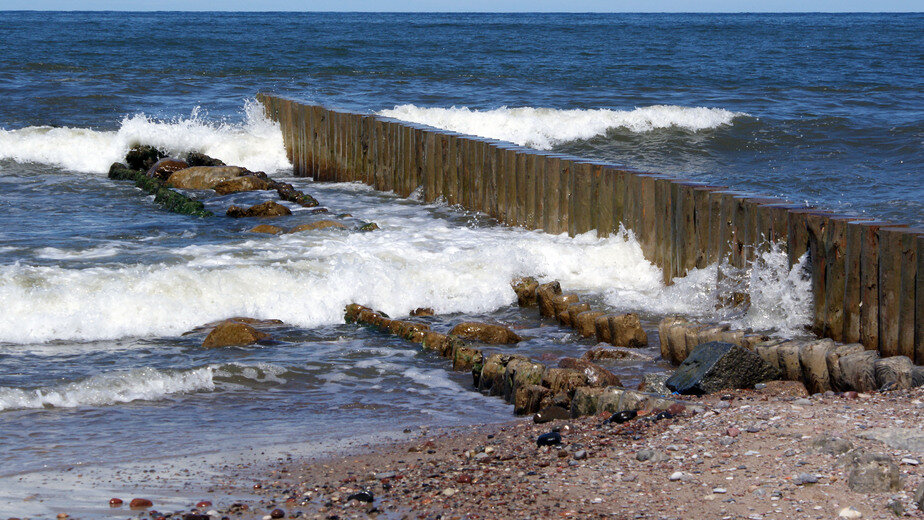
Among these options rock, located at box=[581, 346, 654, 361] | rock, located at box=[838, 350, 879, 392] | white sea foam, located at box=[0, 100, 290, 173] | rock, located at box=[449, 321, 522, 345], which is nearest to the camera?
rock, located at box=[838, 350, 879, 392]

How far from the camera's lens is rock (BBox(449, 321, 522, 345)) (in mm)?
8250

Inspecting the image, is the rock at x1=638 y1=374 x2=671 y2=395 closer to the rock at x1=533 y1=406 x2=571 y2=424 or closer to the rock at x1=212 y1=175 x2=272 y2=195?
the rock at x1=533 y1=406 x2=571 y2=424

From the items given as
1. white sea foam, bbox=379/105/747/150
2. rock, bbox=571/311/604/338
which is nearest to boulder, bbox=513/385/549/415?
rock, bbox=571/311/604/338

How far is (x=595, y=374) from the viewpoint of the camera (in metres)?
6.71

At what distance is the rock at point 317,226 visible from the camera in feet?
38.5

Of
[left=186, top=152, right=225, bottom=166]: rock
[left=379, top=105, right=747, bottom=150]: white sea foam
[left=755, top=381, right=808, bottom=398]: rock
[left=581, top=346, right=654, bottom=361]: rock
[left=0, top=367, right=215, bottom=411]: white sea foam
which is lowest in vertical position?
[left=581, top=346, right=654, bottom=361]: rock

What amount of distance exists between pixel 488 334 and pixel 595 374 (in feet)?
5.55

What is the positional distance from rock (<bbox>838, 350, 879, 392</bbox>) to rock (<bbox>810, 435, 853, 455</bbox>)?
152 cm

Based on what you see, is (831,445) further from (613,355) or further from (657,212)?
Answer: (657,212)

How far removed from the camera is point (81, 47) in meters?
42.8

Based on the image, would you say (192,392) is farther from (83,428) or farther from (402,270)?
(402,270)

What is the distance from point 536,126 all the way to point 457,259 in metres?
12.6

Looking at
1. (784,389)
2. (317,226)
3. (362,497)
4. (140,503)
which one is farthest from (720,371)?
(317,226)

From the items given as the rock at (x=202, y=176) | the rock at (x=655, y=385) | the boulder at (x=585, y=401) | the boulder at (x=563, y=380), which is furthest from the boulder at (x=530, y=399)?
the rock at (x=202, y=176)
